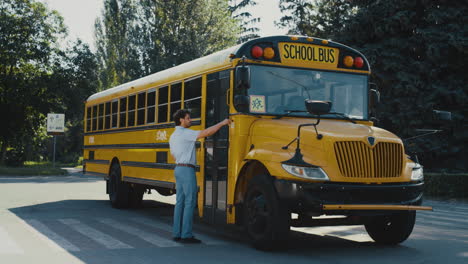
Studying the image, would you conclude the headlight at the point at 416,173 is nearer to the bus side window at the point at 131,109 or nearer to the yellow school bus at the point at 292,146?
the yellow school bus at the point at 292,146

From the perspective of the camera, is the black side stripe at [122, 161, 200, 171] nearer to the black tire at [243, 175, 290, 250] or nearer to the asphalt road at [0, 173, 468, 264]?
the asphalt road at [0, 173, 468, 264]

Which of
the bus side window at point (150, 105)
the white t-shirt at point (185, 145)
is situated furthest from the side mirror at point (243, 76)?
the bus side window at point (150, 105)

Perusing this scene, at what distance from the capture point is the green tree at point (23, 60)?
41.0 meters

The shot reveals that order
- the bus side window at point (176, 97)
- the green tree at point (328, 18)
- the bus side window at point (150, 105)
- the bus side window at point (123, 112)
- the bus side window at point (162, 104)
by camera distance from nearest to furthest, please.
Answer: the bus side window at point (176, 97) → the bus side window at point (162, 104) → the bus side window at point (150, 105) → the bus side window at point (123, 112) → the green tree at point (328, 18)

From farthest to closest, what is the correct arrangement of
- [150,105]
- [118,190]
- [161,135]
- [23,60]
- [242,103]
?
[23,60], [118,190], [150,105], [161,135], [242,103]

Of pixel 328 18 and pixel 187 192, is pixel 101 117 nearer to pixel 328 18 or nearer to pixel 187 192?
pixel 187 192

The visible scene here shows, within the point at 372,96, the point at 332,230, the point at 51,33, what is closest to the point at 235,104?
the point at 372,96

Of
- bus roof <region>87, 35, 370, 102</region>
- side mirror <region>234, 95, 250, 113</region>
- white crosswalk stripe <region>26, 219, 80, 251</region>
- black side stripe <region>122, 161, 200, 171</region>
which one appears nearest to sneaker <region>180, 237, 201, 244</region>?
black side stripe <region>122, 161, 200, 171</region>

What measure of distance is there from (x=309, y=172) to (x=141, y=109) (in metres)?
6.02

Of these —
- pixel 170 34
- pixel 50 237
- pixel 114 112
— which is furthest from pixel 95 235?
pixel 170 34

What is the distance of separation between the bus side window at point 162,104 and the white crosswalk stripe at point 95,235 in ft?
7.70

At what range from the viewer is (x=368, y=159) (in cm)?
727

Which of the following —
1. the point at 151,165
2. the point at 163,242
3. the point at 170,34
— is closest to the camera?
the point at 163,242

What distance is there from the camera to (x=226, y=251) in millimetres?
7578
